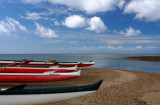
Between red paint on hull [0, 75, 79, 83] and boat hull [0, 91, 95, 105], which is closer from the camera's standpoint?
boat hull [0, 91, 95, 105]

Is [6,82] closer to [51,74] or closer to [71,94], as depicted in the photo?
[51,74]

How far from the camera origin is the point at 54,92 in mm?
6008

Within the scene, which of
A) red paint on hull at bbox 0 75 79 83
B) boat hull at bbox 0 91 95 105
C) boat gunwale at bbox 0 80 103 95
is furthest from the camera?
red paint on hull at bbox 0 75 79 83

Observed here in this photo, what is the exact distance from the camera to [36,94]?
5.86 meters

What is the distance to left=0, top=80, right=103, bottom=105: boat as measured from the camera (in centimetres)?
576

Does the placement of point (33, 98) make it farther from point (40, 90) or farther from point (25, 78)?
point (25, 78)

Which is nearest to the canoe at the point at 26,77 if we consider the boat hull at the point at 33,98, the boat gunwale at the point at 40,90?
the boat hull at the point at 33,98

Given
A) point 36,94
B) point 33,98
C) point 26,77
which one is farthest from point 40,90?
point 26,77

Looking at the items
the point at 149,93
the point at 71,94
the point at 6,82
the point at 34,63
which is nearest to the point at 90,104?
the point at 71,94

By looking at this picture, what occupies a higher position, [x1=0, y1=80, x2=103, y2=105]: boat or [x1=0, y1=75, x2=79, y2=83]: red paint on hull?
[x1=0, y1=80, x2=103, y2=105]: boat

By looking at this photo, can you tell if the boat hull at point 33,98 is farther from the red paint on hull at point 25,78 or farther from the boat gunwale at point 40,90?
the red paint on hull at point 25,78

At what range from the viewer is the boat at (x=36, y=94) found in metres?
5.76

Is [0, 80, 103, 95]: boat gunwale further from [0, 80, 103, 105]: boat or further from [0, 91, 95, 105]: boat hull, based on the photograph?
[0, 91, 95, 105]: boat hull

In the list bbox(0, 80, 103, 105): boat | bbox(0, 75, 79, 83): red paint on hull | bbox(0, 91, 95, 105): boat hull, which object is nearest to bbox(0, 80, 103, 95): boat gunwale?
bbox(0, 80, 103, 105): boat
